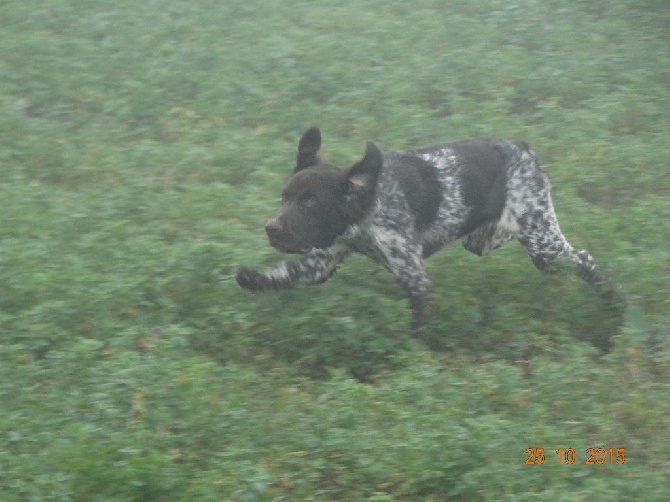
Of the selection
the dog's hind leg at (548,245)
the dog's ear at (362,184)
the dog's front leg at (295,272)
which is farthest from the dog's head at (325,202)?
the dog's hind leg at (548,245)

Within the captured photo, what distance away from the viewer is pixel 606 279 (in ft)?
24.0

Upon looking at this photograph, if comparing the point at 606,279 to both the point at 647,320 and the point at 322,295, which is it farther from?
the point at 322,295


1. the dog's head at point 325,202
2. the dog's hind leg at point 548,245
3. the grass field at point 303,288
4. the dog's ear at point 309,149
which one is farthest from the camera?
the dog's hind leg at point 548,245

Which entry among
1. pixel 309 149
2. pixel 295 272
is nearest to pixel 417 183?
pixel 309 149

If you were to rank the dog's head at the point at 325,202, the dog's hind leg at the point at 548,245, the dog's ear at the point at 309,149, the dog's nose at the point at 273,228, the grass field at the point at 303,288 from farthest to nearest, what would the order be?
the dog's hind leg at the point at 548,245 < the dog's ear at the point at 309,149 < the dog's head at the point at 325,202 < the dog's nose at the point at 273,228 < the grass field at the point at 303,288

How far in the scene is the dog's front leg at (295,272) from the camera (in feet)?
22.8

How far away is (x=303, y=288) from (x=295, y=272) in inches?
4.5

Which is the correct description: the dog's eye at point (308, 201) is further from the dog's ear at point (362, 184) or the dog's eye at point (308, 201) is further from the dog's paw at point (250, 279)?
the dog's paw at point (250, 279)

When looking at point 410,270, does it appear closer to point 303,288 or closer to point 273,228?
point 303,288

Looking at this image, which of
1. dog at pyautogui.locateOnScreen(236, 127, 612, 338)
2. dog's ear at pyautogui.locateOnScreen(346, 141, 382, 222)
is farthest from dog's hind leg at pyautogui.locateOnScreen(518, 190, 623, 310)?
dog's ear at pyautogui.locateOnScreen(346, 141, 382, 222)

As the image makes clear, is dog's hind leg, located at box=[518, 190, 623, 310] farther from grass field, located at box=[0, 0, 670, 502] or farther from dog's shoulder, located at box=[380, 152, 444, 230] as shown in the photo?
dog's shoulder, located at box=[380, 152, 444, 230]

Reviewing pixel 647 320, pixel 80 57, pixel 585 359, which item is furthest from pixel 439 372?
pixel 80 57

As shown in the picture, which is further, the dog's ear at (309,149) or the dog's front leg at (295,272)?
the dog's ear at (309,149)
